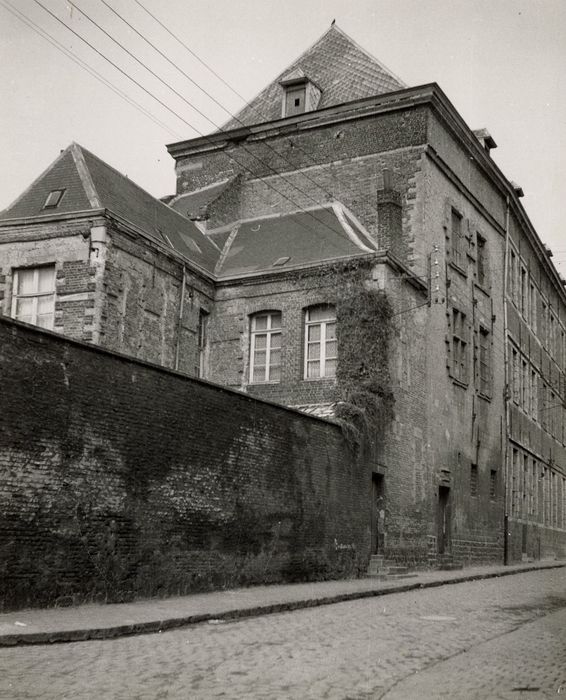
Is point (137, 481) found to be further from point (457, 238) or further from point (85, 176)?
point (457, 238)

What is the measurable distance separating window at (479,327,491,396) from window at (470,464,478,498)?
2.47 m

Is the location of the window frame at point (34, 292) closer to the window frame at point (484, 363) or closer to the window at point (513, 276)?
the window frame at point (484, 363)

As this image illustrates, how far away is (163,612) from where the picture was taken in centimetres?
1038

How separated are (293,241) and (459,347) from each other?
242 inches

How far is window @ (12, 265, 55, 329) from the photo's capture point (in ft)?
63.8

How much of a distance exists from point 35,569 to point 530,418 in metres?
26.8

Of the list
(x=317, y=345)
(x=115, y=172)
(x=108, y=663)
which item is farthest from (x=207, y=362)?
(x=108, y=663)

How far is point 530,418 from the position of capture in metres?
34.0

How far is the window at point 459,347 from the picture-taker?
25.4 m

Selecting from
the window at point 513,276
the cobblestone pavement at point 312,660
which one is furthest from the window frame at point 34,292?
the window at point 513,276

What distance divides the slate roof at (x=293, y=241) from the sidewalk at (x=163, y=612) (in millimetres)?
9384

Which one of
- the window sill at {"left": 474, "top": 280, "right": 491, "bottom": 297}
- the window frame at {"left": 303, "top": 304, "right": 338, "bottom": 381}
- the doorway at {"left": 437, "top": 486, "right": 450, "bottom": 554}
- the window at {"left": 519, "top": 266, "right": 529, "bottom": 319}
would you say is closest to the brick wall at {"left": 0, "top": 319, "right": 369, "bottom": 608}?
the window frame at {"left": 303, "top": 304, "right": 338, "bottom": 381}

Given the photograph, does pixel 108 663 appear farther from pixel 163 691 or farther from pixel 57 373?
pixel 57 373

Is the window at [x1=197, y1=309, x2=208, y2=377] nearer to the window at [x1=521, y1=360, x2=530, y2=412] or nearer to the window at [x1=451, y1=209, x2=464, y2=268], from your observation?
the window at [x1=451, y1=209, x2=464, y2=268]
